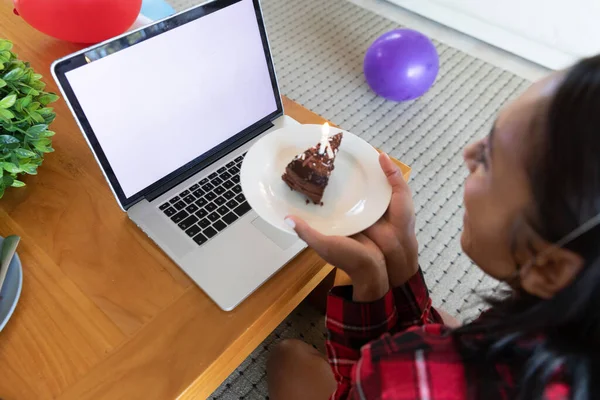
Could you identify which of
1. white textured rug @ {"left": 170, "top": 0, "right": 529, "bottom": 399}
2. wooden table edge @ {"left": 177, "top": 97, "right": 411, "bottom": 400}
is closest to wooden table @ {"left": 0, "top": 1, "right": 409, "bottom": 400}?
wooden table edge @ {"left": 177, "top": 97, "right": 411, "bottom": 400}

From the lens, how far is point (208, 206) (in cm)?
81

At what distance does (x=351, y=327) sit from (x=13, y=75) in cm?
70

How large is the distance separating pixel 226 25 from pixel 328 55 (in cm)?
127

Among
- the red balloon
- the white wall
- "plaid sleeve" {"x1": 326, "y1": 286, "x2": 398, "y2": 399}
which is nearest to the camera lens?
"plaid sleeve" {"x1": 326, "y1": 286, "x2": 398, "y2": 399}

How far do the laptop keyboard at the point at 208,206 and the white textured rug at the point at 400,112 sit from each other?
475 millimetres

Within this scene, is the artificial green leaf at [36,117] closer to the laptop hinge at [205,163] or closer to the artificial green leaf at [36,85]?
the artificial green leaf at [36,85]

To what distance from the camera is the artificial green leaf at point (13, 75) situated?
739 mm

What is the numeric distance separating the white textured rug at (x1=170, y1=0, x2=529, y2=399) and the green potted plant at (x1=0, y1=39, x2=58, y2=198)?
66cm

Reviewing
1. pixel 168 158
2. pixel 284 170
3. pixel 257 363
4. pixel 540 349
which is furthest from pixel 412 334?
pixel 257 363

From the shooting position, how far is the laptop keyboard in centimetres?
78

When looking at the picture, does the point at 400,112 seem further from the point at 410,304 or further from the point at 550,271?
→ the point at 550,271

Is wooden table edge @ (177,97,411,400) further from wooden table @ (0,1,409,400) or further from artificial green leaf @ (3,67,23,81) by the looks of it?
artificial green leaf @ (3,67,23,81)

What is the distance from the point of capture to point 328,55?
2012mm

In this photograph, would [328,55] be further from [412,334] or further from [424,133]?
[412,334]
